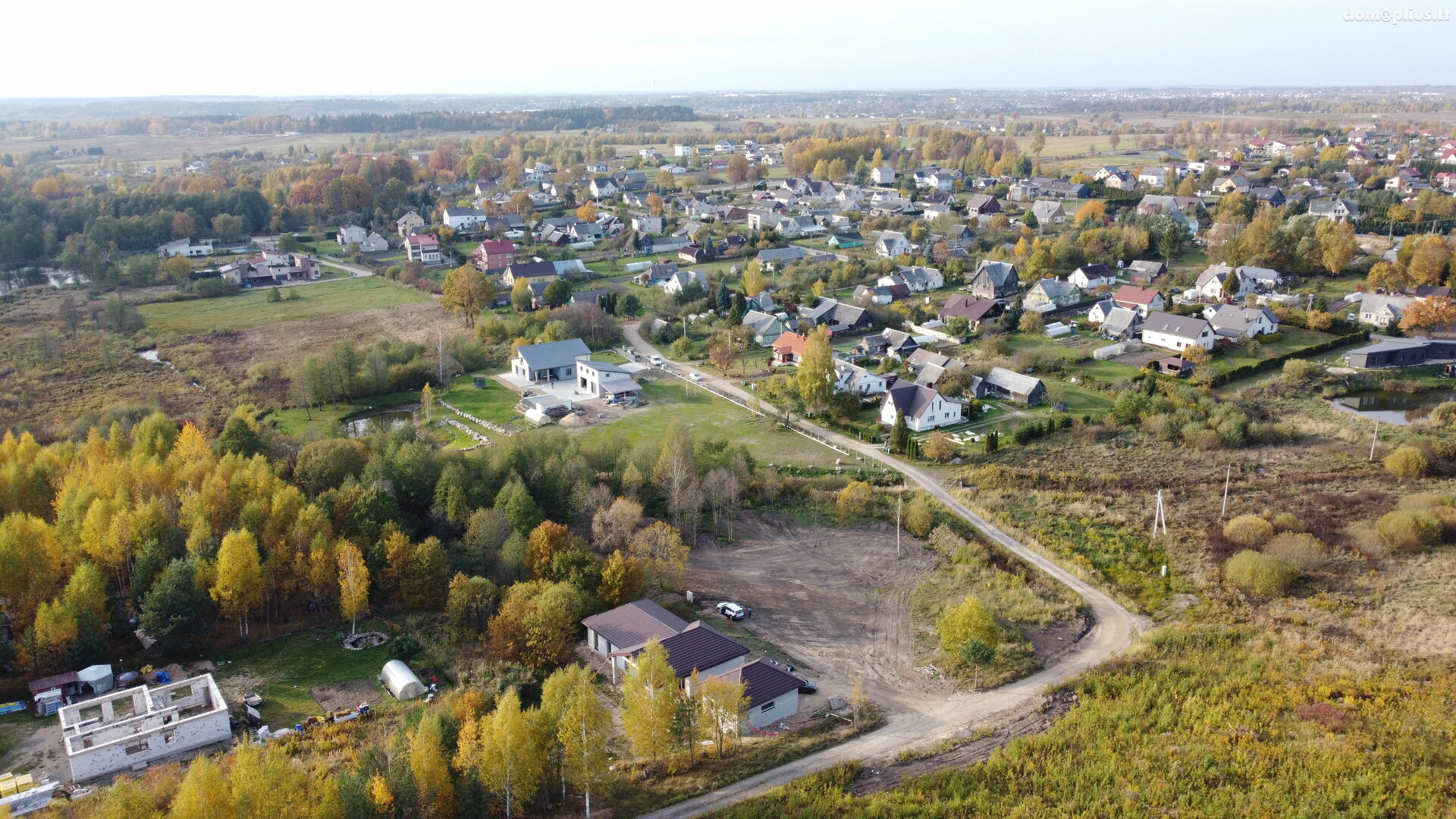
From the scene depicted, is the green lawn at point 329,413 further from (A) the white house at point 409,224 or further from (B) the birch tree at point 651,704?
(A) the white house at point 409,224

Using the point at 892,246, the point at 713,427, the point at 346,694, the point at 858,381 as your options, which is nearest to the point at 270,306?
the point at 713,427

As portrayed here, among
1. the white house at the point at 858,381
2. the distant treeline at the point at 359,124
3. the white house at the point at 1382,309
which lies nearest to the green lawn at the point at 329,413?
the white house at the point at 858,381

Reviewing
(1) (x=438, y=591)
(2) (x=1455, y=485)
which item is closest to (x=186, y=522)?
(1) (x=438, y=591)

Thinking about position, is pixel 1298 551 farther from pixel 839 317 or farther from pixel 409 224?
pixel 409 224

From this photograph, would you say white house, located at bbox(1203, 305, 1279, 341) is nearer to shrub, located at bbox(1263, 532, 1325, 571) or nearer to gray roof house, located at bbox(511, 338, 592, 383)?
shrub, located at bbox(1263, 532, 1325, 571)

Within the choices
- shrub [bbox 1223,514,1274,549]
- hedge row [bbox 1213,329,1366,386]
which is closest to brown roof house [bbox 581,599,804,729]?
shrub [bbox 1223,514,1274,549]

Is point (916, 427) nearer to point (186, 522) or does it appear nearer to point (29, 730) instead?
point (186, 522)

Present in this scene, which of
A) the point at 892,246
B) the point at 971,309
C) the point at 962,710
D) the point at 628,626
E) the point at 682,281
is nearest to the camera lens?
the point at 962,710
